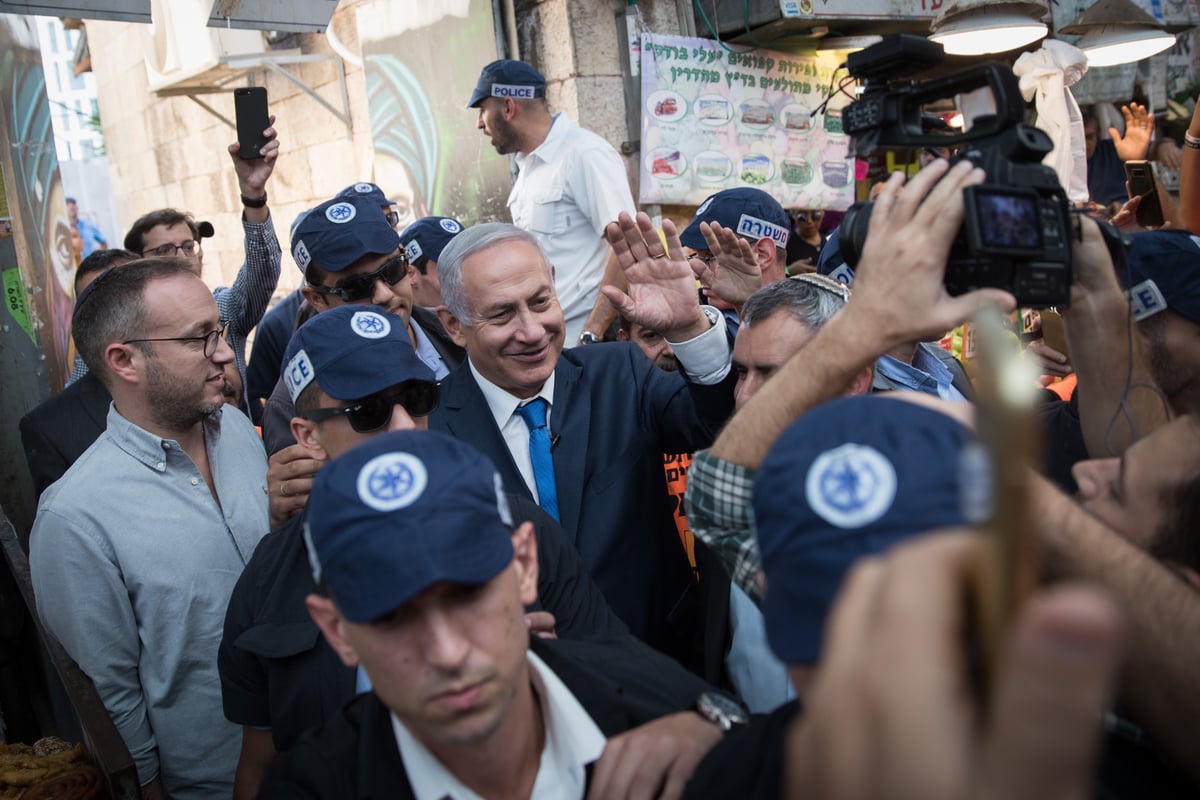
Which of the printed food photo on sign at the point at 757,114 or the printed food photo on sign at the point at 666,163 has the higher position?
the printed food photo on sign at the point at 757,114

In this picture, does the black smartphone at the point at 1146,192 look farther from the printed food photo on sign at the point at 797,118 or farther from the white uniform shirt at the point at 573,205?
the printed food photo on sign at the point at 797,118

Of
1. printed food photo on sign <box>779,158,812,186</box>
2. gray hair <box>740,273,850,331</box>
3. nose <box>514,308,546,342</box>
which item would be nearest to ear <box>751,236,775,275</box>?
gray hair <box>740,273,850,331</box>

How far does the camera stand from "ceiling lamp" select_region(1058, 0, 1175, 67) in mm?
6664

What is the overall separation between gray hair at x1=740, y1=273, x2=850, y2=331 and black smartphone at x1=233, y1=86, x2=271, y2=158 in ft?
8.01

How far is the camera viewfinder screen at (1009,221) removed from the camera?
1678 mm

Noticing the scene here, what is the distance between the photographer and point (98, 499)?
259cm

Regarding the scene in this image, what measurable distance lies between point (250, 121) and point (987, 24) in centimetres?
414

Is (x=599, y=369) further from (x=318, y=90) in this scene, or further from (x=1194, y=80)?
(x=1194, y=80)

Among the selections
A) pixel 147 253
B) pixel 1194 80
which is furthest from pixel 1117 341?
pixel 1194 80

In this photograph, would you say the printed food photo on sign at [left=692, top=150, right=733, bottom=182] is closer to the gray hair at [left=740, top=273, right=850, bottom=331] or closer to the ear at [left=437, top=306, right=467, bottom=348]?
the ear at [left=437, top=306, right=467, bottom=348]

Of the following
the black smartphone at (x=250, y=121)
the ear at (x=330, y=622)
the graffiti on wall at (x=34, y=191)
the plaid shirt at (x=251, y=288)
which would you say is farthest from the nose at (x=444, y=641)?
the graffiti on wall at (x=34, y=191)

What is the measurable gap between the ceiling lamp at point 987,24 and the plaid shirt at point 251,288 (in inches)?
156

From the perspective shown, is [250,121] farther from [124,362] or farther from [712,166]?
[712,166]

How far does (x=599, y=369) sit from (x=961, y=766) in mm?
2417
